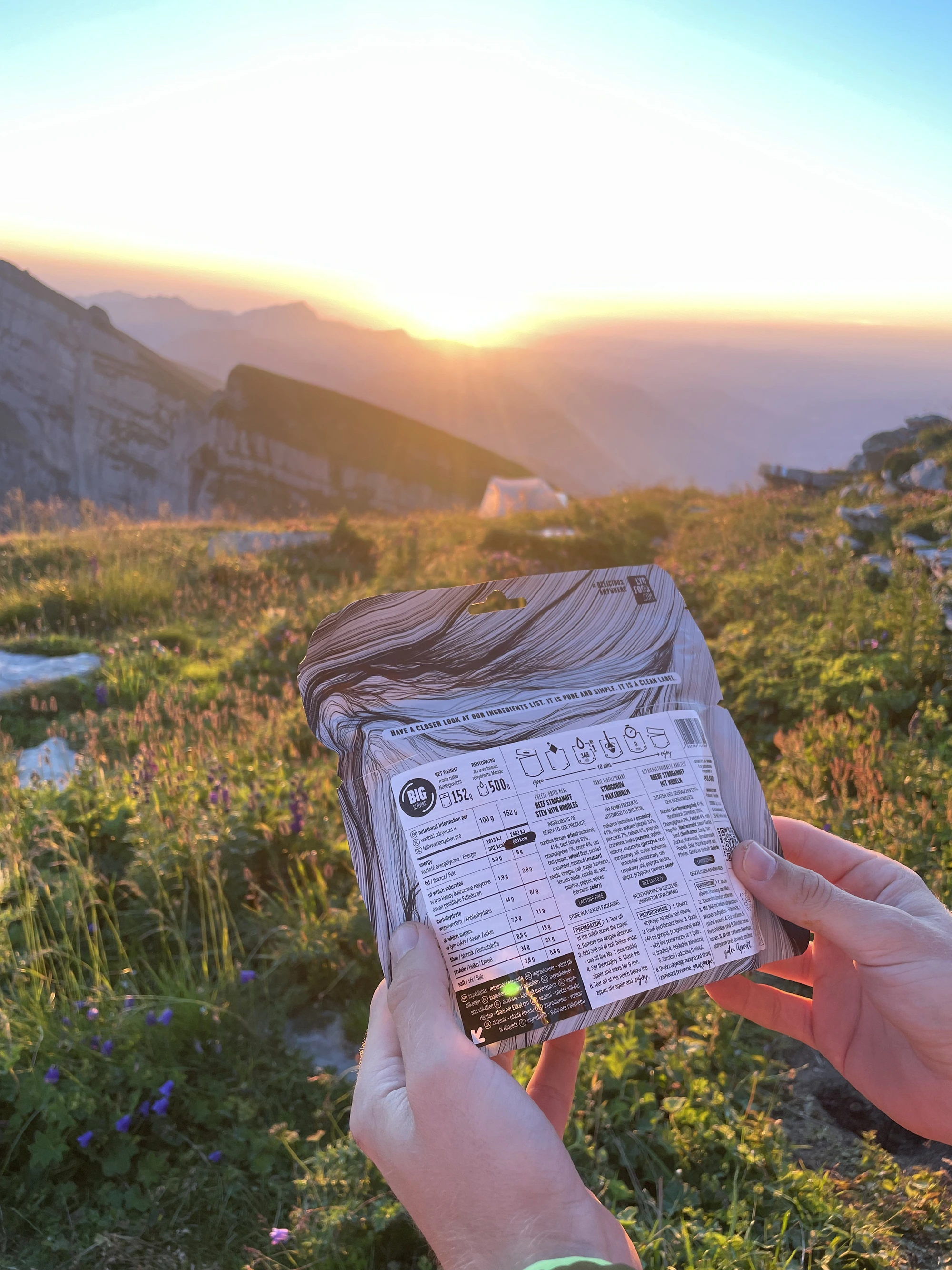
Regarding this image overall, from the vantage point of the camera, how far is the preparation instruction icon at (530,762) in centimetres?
130

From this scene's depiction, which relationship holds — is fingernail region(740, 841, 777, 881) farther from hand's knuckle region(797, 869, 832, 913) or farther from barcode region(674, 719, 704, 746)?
barcode region(674, 719, 704, 746)

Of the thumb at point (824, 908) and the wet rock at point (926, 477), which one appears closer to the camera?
the thumb at point (824, 908)

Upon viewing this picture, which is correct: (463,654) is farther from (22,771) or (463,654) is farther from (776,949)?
(22,771)

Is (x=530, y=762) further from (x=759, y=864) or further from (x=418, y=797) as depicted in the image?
(x=759, y=864)

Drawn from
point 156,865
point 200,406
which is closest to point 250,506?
point 200,406

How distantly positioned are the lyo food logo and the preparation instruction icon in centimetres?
18

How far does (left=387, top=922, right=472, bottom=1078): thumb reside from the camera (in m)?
1.06

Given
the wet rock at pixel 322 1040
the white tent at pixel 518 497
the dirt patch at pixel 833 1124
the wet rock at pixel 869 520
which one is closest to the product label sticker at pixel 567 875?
the dirt patch at pixel 833 1124

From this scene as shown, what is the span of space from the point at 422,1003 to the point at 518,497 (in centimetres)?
1793

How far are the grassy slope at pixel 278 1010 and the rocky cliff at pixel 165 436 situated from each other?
8096 cm

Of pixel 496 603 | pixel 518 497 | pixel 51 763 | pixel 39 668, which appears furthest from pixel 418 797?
pixel 518 497

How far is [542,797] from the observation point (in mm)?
1280

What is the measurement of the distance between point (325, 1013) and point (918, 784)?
120 inches

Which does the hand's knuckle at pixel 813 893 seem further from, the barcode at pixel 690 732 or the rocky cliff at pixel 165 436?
the rocky cliff at pixel 165 436
